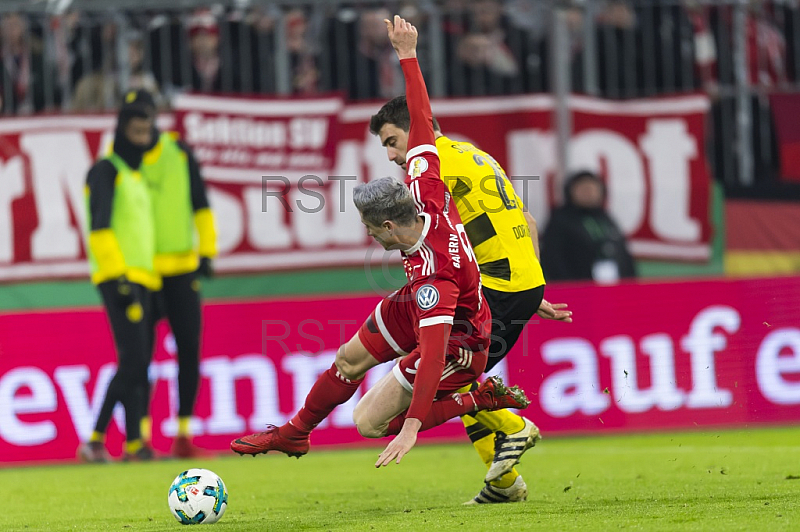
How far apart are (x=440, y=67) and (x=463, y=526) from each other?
854 cm

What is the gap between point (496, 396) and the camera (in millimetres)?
7391

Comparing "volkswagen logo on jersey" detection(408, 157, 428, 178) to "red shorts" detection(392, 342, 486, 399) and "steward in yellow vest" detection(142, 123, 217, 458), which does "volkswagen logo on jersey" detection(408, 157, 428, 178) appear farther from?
"steward in yellow vest" detection(142, 123, 217, 458)

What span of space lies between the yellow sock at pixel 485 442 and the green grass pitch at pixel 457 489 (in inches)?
7.7

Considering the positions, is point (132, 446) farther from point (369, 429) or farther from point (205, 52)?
point (369, 429)

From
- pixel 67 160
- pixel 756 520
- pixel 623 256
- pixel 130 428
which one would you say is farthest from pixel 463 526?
pixel 67 160

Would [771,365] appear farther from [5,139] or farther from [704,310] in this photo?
[5,139]

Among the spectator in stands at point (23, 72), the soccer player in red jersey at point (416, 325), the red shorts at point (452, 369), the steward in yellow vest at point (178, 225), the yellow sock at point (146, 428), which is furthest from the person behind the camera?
the spectator in stands at point (23, 72)

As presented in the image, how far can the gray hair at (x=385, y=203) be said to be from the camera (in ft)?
22.3

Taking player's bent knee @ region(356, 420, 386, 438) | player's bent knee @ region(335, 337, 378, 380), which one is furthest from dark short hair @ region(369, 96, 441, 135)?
player's bent knee @ region(356, 420, 386, 438)

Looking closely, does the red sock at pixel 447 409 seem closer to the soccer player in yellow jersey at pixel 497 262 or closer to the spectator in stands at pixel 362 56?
the soccer player in yellow jersey at pixel 497 262

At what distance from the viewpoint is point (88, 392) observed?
12.3 meters

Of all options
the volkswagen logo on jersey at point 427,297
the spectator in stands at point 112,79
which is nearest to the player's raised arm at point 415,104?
the volkswagen logo on jersey at point 427,297

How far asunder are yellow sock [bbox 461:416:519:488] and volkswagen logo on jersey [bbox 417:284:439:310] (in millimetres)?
1222

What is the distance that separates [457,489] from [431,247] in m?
2.60
